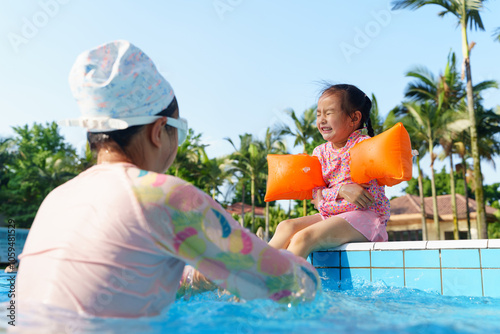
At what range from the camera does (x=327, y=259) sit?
3.60m

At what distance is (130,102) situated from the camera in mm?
1372

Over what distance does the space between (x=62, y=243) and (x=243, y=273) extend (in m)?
0.50

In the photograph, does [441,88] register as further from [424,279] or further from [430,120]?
[424,279]

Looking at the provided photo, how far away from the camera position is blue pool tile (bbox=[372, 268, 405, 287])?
321 centimetres

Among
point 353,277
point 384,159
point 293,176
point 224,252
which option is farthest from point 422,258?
point 224,252

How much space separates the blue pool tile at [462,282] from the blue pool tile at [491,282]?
32mm

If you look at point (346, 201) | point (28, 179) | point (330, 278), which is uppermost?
point (28, 179)

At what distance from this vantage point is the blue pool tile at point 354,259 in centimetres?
338

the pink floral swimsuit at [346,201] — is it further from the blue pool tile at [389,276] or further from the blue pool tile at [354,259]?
the blue pool tile at [389,276]

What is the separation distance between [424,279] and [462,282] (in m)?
0.25

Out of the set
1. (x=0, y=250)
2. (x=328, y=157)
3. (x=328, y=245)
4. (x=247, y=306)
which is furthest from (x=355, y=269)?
(x=0, y=250)

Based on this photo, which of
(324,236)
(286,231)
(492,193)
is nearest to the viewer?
(324,236)

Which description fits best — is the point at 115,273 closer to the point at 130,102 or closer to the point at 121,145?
the point at 121,145

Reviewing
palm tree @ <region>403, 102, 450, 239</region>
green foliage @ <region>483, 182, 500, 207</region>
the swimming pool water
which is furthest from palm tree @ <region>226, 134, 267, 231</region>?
the swimming pool water
